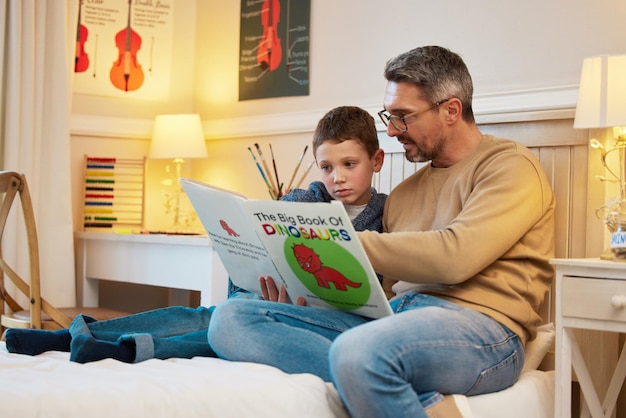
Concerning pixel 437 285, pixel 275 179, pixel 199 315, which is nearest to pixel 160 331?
pixel 199 315

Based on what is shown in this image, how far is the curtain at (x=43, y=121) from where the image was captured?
9.86 feet

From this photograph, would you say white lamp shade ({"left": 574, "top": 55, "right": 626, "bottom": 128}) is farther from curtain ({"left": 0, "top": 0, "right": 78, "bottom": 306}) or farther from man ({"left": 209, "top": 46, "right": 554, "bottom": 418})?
curtain ({"left": 0, "top": 0, "right": 78, "bottom": 306})

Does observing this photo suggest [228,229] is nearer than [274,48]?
Yes

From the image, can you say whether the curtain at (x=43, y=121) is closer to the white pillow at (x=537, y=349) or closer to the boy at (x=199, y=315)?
the boy at (x=199, y=315)

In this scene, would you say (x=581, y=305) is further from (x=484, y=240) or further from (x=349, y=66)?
(x=349, y=66)

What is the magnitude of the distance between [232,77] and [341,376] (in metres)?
2.03

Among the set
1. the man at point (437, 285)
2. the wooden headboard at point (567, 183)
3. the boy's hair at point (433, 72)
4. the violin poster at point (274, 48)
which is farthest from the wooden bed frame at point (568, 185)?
the violin poster at point (274, 48)

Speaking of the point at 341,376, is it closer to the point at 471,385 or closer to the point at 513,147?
the point at 471,385

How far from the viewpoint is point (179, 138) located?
3189 mm

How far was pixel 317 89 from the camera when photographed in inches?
116

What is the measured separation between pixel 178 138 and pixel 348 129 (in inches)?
51.0

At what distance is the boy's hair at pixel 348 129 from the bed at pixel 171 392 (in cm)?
64

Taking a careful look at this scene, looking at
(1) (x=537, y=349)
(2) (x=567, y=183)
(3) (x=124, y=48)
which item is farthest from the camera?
(3) (x=124, y=48)

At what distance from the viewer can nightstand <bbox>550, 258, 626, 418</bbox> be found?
64.7 inches
